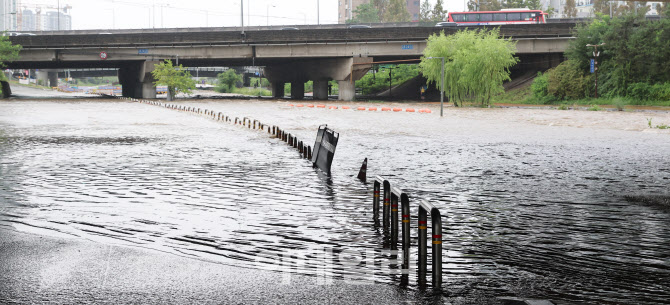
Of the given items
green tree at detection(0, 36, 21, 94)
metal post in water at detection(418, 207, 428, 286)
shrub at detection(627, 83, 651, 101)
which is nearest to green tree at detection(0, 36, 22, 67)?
green tree at detection(0, 36, 21, 94)

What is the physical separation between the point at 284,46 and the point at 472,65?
75.8 ft

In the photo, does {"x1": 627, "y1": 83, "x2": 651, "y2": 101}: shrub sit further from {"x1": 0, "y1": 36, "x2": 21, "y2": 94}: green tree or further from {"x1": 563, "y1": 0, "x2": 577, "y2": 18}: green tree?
{"x1": 563, "y1": 0, "x2": 577, "y2": 18}: green tree

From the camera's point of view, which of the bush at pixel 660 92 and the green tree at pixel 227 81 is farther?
the green tree at pixel 227 81

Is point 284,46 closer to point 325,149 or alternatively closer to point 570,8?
point 325,149

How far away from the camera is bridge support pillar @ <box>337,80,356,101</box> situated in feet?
279

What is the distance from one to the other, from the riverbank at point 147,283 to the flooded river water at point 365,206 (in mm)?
454

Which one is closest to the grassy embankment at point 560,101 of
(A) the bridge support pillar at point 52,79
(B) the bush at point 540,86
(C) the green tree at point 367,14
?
(B) the bush at point 540,86

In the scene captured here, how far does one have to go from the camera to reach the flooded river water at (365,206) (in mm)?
8742

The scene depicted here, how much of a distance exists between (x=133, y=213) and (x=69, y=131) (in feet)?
79.7

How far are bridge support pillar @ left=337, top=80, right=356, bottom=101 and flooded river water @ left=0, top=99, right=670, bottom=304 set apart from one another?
191 ft

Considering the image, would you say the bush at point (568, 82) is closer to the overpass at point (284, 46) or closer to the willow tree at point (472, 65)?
the overpass at point (284, 46)

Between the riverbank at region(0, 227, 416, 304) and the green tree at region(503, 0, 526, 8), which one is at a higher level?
the green tree at region(503, 0, 526, 8)

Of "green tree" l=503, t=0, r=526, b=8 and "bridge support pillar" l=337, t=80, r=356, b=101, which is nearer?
"bridge support pillar" l=337, t=80, r=356, b=101

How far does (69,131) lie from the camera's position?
34719 millimetres
